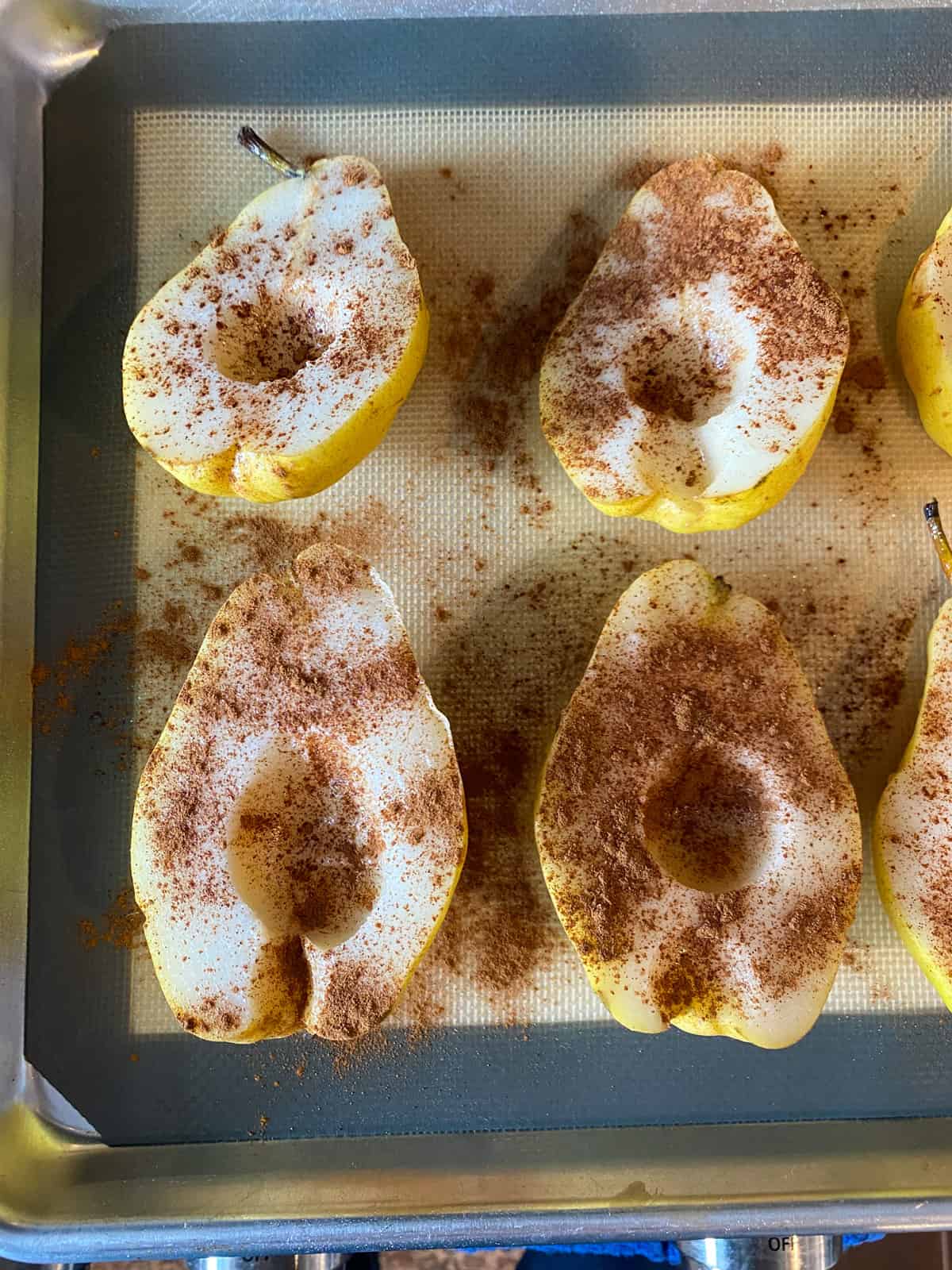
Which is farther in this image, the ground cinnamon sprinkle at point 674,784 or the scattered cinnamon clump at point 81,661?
the scattered cinnamon clump at point 81,661

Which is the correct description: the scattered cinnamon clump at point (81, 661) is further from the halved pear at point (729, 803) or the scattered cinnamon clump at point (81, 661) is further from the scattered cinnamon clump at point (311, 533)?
the halved pear at point (729, 803)

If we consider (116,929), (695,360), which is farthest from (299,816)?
(695,360)

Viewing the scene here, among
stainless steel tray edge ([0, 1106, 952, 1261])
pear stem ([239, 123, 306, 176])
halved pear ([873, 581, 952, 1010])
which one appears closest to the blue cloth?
stainless steel tray edge ([0, 1106, 952, 1261])

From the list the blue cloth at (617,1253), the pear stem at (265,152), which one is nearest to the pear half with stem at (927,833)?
the blue cloth at (617,1253)

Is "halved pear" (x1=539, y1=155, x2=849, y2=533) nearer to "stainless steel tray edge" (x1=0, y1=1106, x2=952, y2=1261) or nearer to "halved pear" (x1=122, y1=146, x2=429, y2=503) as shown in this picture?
"halved pear" (x1=122, y1=146, x2=429, y2=503)

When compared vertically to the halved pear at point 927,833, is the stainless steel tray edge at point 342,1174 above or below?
below

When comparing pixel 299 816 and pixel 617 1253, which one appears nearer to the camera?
pixel 299 816

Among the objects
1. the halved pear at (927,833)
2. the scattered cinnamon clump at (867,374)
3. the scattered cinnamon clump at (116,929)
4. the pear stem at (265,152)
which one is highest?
the pear stem at (265,152)

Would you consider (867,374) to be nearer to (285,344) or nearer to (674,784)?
(674,784)
